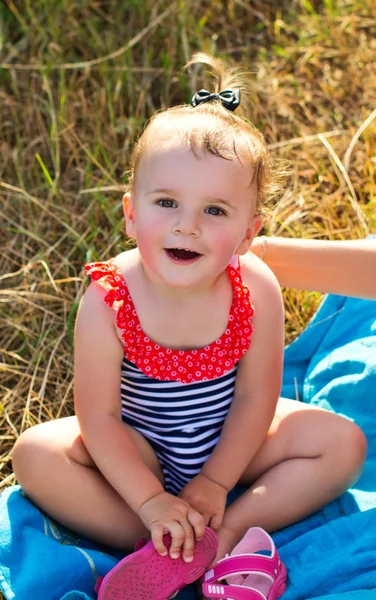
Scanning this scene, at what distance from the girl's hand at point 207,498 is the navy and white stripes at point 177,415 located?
0.09 meters

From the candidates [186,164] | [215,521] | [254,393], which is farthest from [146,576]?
[186,164]

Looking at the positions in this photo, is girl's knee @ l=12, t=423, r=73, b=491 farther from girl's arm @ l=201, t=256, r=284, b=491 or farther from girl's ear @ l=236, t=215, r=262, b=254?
girl's ear @ l=236, t=215, r=262, b=254

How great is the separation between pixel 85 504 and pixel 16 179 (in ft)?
4.47

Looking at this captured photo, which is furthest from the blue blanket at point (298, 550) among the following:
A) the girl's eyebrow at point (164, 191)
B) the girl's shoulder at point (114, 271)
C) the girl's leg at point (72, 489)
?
the girl's eyebrow at point (164, 191)

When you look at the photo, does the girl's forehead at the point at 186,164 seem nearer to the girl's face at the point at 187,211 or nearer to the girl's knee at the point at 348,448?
the girl's face at the point at 187,211

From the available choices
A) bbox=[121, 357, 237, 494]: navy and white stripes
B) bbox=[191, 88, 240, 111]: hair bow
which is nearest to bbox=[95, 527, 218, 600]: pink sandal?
bbox=[121, 357, 237, 494]: navy and white stripes

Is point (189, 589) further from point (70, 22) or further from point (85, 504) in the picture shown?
point (70, 22)

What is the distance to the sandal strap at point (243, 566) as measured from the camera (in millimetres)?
1574

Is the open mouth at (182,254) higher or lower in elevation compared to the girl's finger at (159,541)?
higher

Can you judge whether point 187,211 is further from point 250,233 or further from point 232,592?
point 232,592

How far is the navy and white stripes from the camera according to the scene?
173 centimetres

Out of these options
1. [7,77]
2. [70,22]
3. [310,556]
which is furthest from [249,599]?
[70,22]

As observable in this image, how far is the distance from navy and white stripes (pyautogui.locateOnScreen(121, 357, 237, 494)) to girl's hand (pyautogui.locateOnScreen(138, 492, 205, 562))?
19cm

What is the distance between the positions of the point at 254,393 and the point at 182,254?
0.39m
